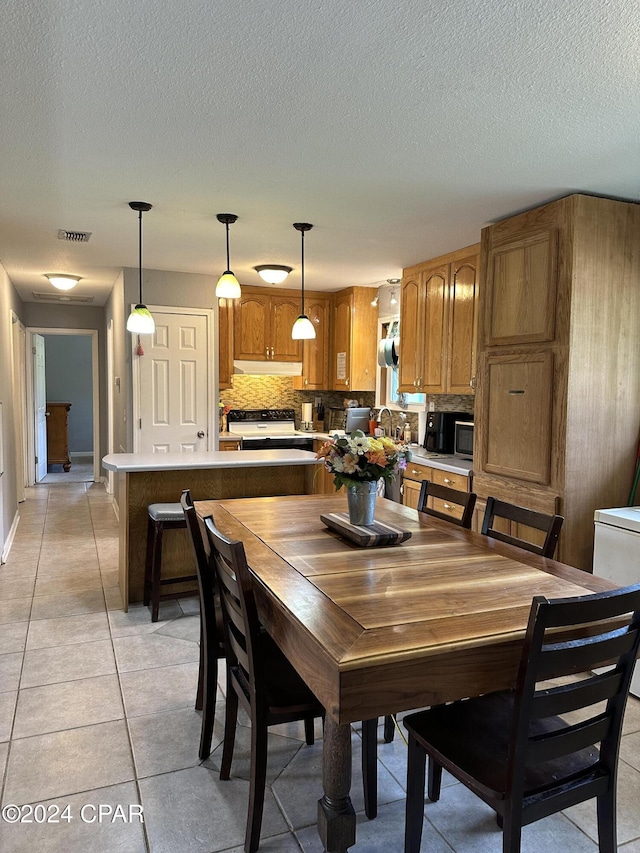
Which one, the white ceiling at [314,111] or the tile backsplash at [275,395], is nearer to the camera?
the white ceiling at [314,111]

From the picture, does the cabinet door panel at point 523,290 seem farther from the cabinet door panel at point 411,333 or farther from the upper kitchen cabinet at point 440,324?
the cabinet door panel at point 411,333

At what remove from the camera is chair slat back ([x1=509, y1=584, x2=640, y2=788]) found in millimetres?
1286

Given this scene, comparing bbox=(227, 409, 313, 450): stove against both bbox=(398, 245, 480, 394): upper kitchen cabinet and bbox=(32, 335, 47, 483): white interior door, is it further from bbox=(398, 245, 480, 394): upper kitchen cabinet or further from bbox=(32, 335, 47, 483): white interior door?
bbox=(32, 335, 47, 483): white interior door

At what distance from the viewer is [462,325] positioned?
4.17 meters

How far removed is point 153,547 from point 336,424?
3.50m

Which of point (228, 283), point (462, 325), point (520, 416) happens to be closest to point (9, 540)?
point (228, 283)

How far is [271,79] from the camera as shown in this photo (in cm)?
191

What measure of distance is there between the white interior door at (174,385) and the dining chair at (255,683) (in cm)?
355

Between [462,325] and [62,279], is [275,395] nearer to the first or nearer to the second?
[62,279]

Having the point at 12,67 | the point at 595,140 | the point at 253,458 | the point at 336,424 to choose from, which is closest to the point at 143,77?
the point at 12,67

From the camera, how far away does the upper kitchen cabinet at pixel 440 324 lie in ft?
13.5

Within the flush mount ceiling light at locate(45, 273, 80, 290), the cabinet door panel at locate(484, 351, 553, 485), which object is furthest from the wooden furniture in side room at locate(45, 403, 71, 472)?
the cabinet door panel at locate(484, 351, 553, 485)

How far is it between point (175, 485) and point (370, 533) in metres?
1.96

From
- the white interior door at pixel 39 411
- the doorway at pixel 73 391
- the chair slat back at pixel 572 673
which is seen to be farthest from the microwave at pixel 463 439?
the white interior door at pixel 39 411
